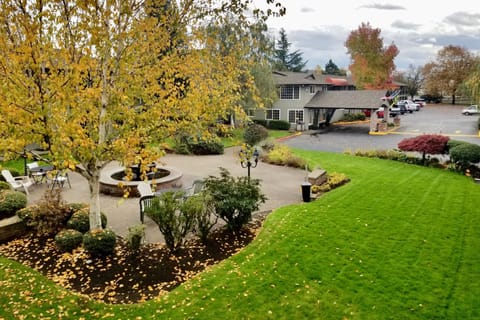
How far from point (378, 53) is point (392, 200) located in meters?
54.1

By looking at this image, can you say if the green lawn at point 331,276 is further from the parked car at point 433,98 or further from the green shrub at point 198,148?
the parked car at point 433,98

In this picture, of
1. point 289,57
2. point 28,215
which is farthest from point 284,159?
point 289,57

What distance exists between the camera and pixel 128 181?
13.9 metres

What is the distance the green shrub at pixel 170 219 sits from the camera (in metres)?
7.96

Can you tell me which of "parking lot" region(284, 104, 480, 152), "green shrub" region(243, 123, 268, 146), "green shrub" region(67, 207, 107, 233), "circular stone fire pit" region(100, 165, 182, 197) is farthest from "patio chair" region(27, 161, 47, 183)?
"parking lot" region(284, 104, 480, 152)

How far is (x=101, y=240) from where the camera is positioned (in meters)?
7.86

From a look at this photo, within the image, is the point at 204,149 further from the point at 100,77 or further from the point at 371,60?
the point at 371,60

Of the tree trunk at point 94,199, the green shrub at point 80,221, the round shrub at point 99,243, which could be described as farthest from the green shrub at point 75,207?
the round shrub at point 99,243

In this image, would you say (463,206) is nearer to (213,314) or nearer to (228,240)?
(228,240)

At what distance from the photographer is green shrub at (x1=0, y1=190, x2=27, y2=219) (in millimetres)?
9742

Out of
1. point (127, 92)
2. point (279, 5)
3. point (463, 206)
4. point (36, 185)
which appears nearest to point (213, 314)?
point (127, 92)

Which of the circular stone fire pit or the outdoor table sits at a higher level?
the outdoor table

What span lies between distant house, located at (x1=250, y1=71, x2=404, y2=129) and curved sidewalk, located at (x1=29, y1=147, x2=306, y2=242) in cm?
1844

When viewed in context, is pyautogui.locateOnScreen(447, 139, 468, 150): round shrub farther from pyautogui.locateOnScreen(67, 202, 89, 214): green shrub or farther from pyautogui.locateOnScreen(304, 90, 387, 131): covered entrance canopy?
pyautogui.locateOnScreen(304, 90, 387, 131): covered entrance canopy
